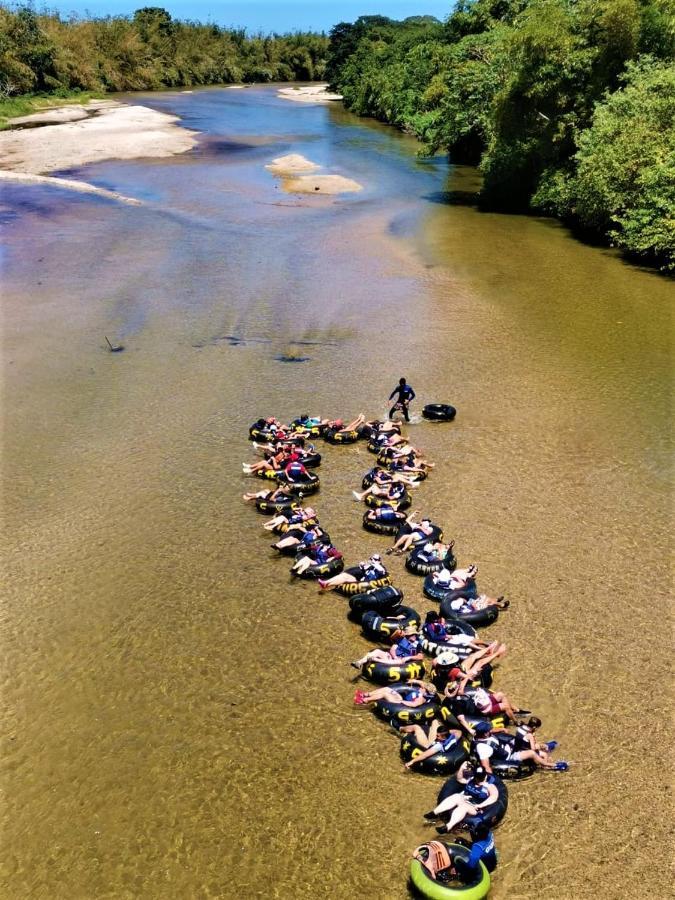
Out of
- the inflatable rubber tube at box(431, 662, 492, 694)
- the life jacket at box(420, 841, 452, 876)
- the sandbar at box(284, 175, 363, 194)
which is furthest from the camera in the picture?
the sandbar at box(284, 175, 363, 194)

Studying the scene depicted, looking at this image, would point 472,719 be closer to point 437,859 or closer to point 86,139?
point 437,859

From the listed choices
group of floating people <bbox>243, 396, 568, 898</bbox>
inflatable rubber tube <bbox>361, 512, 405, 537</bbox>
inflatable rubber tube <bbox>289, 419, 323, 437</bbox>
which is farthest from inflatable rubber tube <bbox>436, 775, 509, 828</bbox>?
inflatable rubber tube <bbox>289, 419, 323, 437</bbox>

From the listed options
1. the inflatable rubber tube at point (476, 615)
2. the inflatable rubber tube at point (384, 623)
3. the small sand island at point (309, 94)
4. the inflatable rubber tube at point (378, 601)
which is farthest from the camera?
the small sand island at point (309, 94)

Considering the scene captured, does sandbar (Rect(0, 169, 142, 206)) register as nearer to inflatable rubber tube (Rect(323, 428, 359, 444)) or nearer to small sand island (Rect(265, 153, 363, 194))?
small sand island (Rect(265, 153, 363, 194))

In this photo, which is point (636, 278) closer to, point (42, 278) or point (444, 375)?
point (444, 375)

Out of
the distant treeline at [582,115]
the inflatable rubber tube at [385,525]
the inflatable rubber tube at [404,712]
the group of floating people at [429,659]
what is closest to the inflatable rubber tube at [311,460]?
the group of floating people at [429,659]

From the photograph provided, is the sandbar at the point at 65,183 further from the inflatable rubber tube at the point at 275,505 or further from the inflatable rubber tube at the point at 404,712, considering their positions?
the inflatable rubber tube at the point at 404,712
